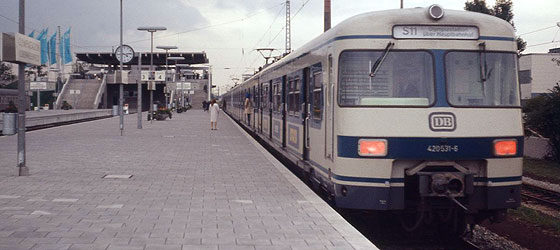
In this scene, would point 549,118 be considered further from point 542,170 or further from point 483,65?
point 483,65

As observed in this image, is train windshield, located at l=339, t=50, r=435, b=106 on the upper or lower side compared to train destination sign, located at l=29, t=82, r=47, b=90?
lower

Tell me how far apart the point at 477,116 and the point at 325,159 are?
7.28 ft

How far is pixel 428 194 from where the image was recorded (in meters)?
7.37

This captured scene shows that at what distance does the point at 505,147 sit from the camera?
7656 mm

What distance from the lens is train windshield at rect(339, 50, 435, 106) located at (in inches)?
301

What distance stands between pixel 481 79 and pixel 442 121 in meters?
0.82

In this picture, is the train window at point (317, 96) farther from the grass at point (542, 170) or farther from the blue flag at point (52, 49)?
the blue flag at point (52, 49)

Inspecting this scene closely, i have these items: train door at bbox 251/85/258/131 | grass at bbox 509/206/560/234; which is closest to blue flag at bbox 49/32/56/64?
train door at bbox 251/85/258/131

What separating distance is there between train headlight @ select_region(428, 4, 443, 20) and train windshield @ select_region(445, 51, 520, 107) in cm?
51

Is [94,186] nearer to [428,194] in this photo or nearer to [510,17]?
[428,194]

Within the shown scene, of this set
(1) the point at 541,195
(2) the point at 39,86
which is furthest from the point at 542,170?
(2) the point at 39,86

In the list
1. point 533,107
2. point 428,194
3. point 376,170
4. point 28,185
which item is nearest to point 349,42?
point 376,170

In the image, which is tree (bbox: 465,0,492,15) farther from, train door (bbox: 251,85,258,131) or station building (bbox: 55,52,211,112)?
station building (bbox: 55,52,211,112)

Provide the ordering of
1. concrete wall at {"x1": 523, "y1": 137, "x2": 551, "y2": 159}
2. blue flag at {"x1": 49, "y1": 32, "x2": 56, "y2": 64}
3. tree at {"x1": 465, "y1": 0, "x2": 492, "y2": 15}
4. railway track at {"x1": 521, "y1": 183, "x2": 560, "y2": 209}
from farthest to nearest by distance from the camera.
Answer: blue flag at {"x1": 49, "y1": 32, "x2": 56, "y2": 64}
tree at {"x1": 465, "y1": 0, "x2": 492, "y2": 15}
concrete wall at {"x1": 523, "y1": 137, "x2": 551, "y2": 159}
railway track at {"x1": 521, "y1": 183, "x2": 560, "y2": 209}
